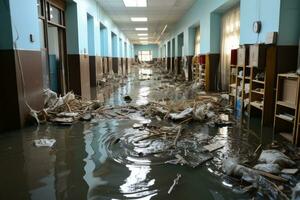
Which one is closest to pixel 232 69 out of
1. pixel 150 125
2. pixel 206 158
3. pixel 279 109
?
pixel 279 109

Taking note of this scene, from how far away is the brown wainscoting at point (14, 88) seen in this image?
172 inches

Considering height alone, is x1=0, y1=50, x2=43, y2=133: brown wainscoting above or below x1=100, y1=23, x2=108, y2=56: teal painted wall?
below

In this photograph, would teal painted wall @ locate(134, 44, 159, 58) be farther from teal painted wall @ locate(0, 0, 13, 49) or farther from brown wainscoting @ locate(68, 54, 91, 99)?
teal painted wall @ locate(0, 0, 13, 49)

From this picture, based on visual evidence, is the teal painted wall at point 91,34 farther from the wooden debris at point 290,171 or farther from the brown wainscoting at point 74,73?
the wooden debris at point 290,171

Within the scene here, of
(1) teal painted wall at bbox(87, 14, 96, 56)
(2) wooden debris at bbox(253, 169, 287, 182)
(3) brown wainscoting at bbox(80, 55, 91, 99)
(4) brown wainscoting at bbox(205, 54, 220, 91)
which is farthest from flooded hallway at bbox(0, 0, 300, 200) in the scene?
(1) teal painted wall at bbox(87, 14, 96, 56)

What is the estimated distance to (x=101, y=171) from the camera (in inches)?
111

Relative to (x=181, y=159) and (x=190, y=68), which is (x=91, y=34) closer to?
(x=190, y=68)

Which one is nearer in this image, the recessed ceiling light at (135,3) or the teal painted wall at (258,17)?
the teal painted wall at (258,17)

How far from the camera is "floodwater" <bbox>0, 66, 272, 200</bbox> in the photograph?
237 centimetres

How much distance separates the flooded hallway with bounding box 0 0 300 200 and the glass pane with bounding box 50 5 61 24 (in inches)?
1.3

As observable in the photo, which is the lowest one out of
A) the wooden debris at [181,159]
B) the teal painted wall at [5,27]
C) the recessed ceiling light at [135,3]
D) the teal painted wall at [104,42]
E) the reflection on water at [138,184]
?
the reflection on water at [138,184]

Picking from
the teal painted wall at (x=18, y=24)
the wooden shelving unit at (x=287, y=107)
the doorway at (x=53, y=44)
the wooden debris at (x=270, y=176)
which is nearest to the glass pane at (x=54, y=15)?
the doorway at (x=53, y=44)

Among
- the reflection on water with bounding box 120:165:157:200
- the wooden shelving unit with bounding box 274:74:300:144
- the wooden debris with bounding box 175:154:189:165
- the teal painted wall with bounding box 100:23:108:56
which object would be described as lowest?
the reflection on water with bounding box 120:165:157:200

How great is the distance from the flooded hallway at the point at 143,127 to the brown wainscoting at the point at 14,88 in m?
0.02
